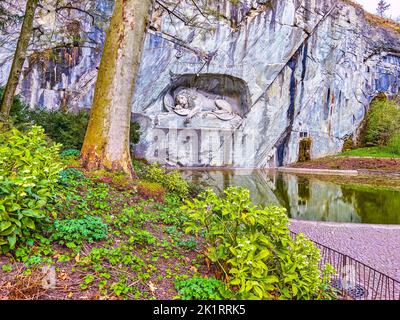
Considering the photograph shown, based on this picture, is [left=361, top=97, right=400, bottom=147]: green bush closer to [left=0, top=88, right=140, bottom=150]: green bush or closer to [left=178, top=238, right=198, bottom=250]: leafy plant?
[left=0, top=88, right=140, bottom=150]: green bush

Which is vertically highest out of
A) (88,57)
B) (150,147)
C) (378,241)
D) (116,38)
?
(88,57)

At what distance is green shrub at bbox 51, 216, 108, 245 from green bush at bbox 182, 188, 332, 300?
1.04 metres

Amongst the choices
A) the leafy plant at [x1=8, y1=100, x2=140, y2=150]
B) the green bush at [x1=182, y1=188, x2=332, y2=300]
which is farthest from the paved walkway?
the leafy plant at [x1=8, y1=100, x2=140, y2=150]

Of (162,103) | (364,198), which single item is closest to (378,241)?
(364,198)

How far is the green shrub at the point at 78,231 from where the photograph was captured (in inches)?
105

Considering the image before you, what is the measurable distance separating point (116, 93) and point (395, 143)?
23.3 m

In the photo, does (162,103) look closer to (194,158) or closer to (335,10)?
(194,158)

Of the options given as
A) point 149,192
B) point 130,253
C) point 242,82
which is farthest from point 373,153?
point 130,253

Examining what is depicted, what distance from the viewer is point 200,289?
91.6 inches

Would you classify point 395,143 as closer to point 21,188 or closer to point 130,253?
point 130,253

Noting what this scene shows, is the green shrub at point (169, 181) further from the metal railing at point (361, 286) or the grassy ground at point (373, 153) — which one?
the grassy ground at point (373, 153)

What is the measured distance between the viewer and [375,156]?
68.4ft

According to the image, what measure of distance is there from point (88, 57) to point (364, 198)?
573 inches

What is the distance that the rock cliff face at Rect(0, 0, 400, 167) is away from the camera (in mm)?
16688
